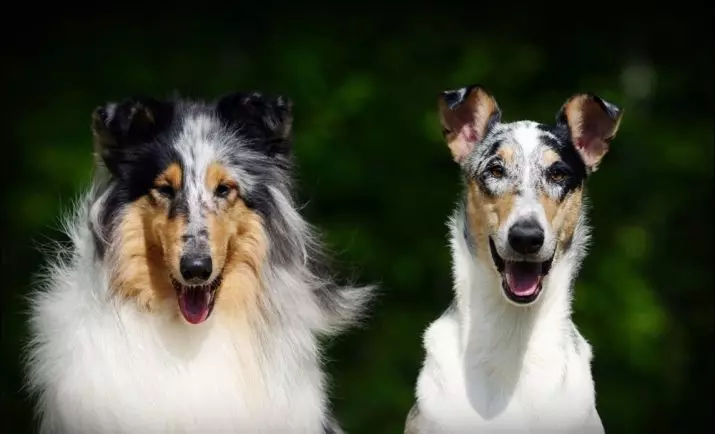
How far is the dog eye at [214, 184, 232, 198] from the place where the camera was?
6.21m

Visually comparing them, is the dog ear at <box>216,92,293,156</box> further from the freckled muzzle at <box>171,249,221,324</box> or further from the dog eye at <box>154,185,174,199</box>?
the freckled muzzle at <box>171,249,221,324</box>

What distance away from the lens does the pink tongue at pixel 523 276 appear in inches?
239

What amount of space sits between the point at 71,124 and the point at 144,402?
16.4 feet

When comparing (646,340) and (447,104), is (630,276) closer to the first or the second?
(646,340)

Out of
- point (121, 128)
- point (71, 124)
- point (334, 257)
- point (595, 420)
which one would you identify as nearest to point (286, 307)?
point (334, 257)

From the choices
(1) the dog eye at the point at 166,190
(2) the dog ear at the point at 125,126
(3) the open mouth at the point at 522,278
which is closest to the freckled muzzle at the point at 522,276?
(3) the open mouth at the point at 522,278

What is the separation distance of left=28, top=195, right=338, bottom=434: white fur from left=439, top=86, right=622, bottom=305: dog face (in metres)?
1.06

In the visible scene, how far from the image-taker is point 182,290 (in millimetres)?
6219

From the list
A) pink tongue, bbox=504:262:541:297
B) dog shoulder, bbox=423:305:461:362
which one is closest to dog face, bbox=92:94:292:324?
dog shoulder, bbox=423:305:461:362

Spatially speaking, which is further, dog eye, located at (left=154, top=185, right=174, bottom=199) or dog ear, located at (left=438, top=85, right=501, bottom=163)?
dog ear, located at (left=438, top=85, right=501, bottom=163)

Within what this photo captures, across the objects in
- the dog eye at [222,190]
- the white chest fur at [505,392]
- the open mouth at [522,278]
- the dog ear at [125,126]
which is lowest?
the white chest fur at [505,392]

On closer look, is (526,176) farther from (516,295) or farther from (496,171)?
(516,295)

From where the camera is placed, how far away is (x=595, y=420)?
615 cm

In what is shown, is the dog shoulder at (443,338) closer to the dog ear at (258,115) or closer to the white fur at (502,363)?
the white fur at (502,363)
